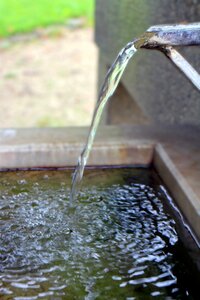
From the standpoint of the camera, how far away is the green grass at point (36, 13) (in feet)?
34.0

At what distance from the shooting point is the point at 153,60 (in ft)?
12.0

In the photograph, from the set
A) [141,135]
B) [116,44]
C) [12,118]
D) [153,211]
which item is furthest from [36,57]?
[153,211]

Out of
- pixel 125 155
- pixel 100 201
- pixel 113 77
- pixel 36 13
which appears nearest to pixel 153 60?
pixel 125 155

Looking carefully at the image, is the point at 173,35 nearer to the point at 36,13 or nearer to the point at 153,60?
the point at 153,60

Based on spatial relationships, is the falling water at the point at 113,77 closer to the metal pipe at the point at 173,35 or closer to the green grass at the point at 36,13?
the metal pipe at the point at 173,35

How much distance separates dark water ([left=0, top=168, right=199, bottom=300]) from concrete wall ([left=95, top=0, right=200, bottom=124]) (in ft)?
2.12

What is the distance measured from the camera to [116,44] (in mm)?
4527

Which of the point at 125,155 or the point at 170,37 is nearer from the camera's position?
the point at 170,37

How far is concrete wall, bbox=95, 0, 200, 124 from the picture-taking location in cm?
310

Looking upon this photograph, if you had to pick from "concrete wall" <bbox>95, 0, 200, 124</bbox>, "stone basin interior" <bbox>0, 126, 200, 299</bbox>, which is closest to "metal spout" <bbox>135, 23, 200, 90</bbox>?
"stone basin interior" <bbox>0, 126, 200, 299</bbox>

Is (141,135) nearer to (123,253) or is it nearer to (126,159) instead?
(126,159)

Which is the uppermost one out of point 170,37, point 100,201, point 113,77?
point 170,37

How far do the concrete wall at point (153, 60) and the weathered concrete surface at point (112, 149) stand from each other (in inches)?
11.4

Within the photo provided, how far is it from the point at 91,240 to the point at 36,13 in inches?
356
